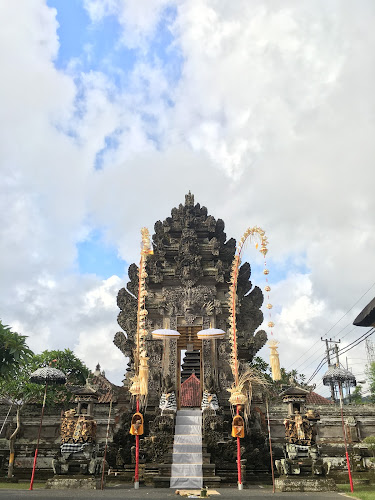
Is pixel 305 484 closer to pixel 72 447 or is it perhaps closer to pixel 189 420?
pixel 189 420

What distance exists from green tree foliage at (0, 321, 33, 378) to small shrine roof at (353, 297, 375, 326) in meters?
10.7

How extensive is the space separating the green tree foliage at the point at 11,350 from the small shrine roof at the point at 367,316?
35.2 feet

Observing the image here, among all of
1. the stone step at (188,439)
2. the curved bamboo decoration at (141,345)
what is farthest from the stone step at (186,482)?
the curved bamboo decoration at (141,345)

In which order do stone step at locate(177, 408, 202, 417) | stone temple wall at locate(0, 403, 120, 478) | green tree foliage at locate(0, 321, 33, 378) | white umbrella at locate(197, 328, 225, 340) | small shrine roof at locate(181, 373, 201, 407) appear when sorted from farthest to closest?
small shrine roof at locate(181, 373, 201, 407)
white umbrella at locate(197, 328, 225, 340)
stone step at locate(177, 408, 202, 417)
stone temple wall at locate(0, 403, 120, 478)
green tree foliage at locate(0, 321, 33, 378)

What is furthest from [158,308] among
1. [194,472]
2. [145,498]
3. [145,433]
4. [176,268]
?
[145,498]

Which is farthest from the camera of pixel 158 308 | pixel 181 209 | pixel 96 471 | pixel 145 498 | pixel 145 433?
pixel 181 209

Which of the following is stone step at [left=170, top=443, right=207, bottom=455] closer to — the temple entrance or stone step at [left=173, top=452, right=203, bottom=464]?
stone step at [left=173, top=452, right=203, bottom=464]

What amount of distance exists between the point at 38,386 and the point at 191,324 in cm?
815

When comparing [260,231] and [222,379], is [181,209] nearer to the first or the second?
[260,231]

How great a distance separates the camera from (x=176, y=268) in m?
21.7

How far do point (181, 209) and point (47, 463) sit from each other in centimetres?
1460

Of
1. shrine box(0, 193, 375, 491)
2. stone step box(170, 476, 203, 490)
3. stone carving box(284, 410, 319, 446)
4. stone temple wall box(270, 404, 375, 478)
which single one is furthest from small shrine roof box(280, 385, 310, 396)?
stone step box(170, 476, 203, 490)

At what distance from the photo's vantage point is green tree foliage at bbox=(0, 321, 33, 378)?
1224cm

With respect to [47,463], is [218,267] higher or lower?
higher
